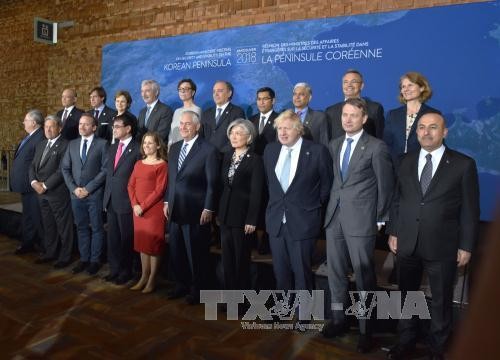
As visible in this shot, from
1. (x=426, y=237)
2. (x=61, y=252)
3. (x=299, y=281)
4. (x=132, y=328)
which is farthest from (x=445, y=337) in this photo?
(x=61, y=252)

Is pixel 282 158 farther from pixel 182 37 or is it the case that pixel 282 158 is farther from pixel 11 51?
pixel 11 51

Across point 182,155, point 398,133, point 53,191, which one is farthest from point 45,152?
point 398,133

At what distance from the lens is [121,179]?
12.4ft

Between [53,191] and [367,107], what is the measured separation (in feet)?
10.4

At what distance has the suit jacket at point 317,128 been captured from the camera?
3629mm

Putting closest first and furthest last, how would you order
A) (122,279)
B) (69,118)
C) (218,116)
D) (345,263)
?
(345,263)
(122,279)
(218,116)
(69,118)

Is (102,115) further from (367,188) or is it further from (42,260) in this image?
(367,188)

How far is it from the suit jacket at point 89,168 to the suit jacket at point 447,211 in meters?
2.81

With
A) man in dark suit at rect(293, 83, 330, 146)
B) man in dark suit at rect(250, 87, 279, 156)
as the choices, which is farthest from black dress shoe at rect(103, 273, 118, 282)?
man in dark suit at rect(293, 83, 330, 146)

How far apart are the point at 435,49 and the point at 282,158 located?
2.44 metres

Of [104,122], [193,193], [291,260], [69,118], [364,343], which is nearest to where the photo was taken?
[364,343]

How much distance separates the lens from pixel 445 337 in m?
2.49

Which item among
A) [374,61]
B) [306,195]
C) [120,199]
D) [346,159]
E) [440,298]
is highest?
[374,61]

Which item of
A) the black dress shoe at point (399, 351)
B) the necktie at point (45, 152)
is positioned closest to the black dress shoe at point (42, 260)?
the necktie at point (45, 152)
